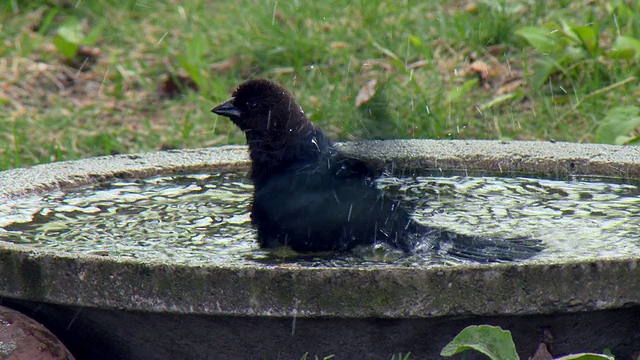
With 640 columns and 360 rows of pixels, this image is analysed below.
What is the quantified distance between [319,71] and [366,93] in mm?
793

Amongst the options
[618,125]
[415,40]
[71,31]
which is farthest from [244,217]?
[71,31]

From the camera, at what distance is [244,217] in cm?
388

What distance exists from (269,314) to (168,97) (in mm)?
5524

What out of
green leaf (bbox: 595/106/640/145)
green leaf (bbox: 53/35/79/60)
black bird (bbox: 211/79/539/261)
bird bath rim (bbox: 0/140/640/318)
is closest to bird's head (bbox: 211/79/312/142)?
black bird (bbox: 211/79/539/261)

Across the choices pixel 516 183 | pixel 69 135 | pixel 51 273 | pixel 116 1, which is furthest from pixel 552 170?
pixel 116 1

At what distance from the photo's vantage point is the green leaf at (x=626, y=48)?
635 cm

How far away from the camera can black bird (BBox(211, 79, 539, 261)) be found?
129 inches

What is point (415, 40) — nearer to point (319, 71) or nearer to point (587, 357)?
point (319, 71)

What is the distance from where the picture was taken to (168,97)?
309 inches

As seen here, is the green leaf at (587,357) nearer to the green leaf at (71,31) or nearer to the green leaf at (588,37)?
the green leaf at (588,37)

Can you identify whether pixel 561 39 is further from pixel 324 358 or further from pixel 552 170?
pixel 324 358

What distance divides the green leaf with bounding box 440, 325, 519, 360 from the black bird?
58 cm

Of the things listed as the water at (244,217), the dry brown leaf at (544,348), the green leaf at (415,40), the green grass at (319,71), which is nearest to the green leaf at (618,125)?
the green grass at (319,71)

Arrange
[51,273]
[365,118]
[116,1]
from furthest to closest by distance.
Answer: [116,1] < [365,118] < [51,273]
